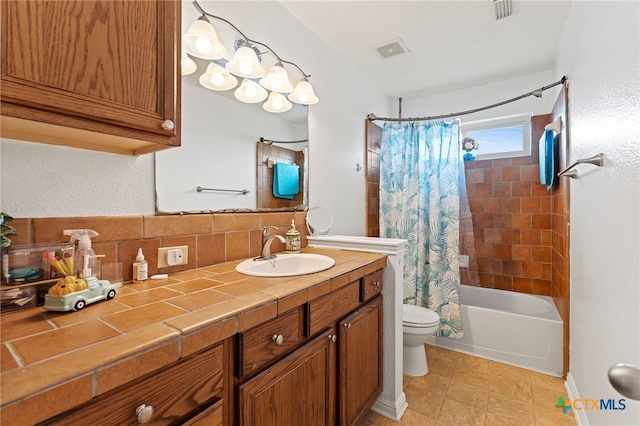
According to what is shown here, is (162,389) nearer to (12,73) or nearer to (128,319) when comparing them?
(128,319)

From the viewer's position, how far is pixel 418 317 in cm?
218

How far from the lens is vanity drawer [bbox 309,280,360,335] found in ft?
3.58

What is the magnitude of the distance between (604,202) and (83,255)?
199 cm

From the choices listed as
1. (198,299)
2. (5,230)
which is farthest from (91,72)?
(198,299)

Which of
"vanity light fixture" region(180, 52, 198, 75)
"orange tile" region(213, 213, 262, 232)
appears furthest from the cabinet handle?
"vanity light fixture" region(180, 52, 198, 75)

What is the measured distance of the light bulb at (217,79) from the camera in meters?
1.42

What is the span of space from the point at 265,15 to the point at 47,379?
1921 mm

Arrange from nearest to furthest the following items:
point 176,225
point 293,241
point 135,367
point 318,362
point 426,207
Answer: point 135,367 → point 318,362 → point 176,225 → point 293,241 → point 426,207

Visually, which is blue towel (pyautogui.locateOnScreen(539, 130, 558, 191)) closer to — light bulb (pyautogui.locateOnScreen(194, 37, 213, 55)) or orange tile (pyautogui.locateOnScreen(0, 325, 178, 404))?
light bulb (pyautogui.locateOnScreen(194, 37, 213, 55))

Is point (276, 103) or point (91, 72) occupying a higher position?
point (276, 103)

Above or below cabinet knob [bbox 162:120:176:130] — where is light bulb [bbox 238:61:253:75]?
above

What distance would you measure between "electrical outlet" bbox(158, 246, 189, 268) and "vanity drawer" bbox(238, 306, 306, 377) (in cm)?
55

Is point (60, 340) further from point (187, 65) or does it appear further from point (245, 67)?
point (245, 67)

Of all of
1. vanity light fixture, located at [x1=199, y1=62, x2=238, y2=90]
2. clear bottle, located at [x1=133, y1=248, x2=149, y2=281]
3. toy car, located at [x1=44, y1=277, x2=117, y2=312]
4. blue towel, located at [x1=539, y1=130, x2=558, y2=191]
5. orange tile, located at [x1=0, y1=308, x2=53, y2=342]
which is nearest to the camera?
orange tile, located at [x1=0, y1=308, x2=53, y2=342]
